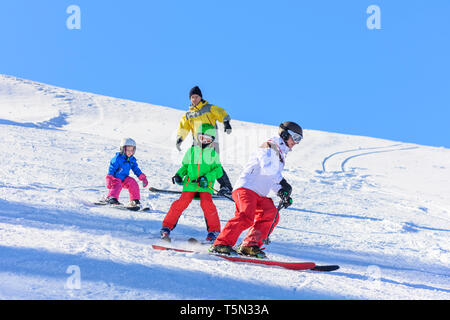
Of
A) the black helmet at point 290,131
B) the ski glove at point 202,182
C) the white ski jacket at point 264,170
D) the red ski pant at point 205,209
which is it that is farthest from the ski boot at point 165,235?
the black helmet at point 290,131

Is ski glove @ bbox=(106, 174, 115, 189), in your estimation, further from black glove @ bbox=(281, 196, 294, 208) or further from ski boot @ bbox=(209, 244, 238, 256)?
black glove @ bbox=(281, 196, 294, 208)

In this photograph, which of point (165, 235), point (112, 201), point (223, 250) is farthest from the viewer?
point (112, 201)

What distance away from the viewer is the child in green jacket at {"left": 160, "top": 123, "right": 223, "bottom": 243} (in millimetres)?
4848

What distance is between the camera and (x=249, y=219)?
411 centimetres

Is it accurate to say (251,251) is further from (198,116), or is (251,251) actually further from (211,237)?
(198,116)

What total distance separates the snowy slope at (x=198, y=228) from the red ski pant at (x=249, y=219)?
1.28ft

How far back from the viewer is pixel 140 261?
11.0 feet

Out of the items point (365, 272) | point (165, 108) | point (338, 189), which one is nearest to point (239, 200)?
point (365, 272)

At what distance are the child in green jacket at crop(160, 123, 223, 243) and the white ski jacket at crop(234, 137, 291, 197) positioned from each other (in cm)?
72

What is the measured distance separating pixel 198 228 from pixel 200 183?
1163 mm

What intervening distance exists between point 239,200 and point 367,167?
1258 cm

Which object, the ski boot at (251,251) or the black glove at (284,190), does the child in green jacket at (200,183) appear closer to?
the ski boot at (251,251)

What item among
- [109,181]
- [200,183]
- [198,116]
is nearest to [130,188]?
[109,181]

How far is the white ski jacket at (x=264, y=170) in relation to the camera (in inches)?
167
